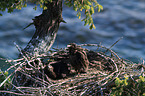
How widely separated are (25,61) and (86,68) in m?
1.01

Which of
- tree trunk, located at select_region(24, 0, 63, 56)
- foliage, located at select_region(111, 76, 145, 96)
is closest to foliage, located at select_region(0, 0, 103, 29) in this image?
tree trunk, located at select_region(24, 0, 63, 56)

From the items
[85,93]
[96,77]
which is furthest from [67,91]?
[96,77]

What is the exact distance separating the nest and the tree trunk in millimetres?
545

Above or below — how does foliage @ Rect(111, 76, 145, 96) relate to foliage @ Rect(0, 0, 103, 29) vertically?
below

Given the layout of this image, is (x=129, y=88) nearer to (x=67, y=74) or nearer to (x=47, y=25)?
(x=67, y=74)

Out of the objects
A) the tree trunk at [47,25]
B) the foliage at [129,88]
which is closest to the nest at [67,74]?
the foliage at [129,88]

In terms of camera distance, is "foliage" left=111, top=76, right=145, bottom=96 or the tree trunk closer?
"foliage" left=111, top=76, right=145, bottom=96

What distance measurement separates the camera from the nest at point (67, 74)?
3.78m

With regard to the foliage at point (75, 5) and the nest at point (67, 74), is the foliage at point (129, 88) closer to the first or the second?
the nest at point (67, 74)

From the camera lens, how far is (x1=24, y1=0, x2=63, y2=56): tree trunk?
17.2ft

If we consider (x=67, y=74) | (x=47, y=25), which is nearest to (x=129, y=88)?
(x=67, y=74)

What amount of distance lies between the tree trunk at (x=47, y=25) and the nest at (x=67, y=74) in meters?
0.54

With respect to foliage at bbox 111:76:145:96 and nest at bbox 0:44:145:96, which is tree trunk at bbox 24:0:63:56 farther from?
foliage at bbox 111:76:145:96

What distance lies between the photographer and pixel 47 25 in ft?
17.5
